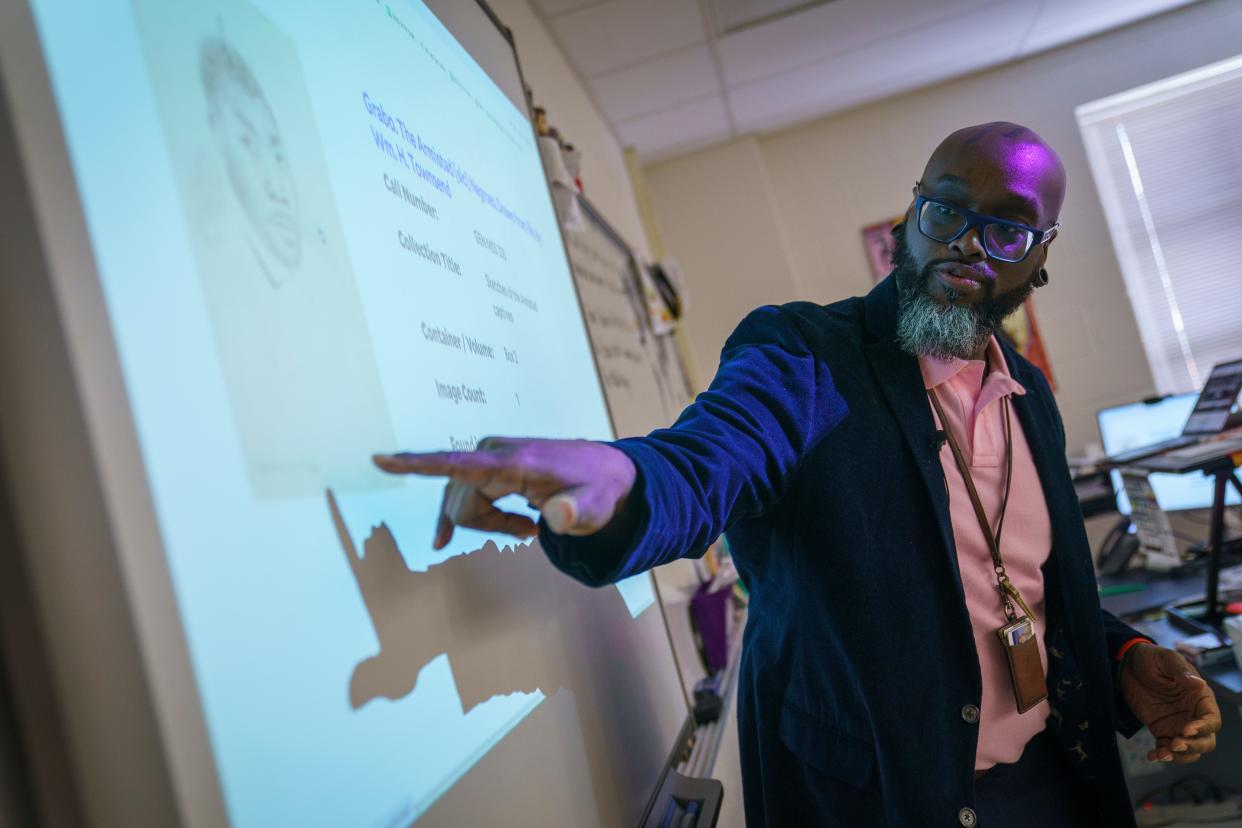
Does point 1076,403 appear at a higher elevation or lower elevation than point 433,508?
lower

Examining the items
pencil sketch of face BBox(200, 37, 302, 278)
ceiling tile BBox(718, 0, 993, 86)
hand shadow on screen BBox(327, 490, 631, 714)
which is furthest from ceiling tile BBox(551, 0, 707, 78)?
pencil sketch of face BBox(200, 37, 302, 278)

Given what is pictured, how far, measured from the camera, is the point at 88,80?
17.3 inches

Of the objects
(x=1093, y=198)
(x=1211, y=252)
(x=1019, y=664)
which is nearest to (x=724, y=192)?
(x=1093, y=198)

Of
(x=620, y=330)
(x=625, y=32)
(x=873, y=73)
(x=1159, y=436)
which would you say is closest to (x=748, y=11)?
(x=625, y=32)

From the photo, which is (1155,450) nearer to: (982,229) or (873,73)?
(982,229)

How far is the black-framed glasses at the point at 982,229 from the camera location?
99 centimetres

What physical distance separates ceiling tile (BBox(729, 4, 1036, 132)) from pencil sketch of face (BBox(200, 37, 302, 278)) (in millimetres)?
3380

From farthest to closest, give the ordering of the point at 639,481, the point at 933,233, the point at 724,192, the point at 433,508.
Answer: the point at 724,192, the point at 933,233, the point at 433,508, the point at 639,481

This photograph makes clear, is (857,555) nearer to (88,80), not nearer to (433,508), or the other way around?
(433,508)

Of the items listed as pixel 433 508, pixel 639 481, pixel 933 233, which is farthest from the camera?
pixel 933 233

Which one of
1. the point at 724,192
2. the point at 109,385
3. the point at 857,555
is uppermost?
the point at 724,192

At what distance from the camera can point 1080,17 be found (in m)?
3.76

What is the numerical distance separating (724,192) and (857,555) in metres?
3.67

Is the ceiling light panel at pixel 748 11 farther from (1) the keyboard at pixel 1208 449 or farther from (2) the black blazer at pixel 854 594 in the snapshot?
(2) the black blazer at pixel 854 594
